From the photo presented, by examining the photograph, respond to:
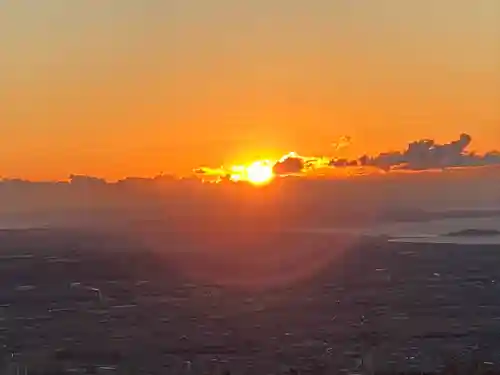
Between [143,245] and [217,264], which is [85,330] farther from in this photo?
[143,245]

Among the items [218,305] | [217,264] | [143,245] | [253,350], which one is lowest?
[253,350]

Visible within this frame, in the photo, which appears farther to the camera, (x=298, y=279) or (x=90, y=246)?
(x=90, y=246)

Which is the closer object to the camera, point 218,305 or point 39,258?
point 218,305

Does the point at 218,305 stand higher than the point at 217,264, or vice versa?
the point at 217,264

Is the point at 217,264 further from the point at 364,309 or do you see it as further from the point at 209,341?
the point at 209,341

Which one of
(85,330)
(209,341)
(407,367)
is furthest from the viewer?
(85,330)

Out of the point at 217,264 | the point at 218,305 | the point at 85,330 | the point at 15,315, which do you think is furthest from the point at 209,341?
the point at 217,264

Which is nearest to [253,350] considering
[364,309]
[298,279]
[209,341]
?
[209,341]

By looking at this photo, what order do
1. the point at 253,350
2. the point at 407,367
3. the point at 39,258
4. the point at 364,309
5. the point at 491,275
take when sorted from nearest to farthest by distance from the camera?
1. the point at 407,367
2. the point at 253,350
3. the point at 364,309
4. the point at 491,275
5. the point at 39,258

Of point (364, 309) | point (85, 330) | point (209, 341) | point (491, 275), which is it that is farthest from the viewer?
point (491, 275)
